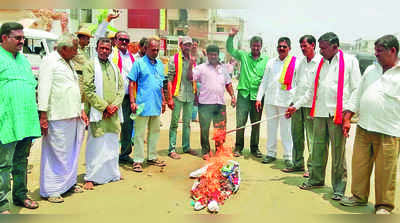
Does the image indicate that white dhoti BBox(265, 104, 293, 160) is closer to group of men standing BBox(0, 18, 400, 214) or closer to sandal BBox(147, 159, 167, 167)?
group of men standing BBox(0, 18, 400, 214)

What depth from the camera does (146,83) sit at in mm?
5051

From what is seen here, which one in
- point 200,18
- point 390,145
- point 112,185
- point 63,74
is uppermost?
point 200,18

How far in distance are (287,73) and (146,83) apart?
2.39m

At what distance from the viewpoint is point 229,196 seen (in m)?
4.13

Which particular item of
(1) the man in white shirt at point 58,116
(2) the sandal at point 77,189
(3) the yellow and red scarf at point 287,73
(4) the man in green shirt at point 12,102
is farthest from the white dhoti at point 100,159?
(3) the yellow and red scarf at point 287,73

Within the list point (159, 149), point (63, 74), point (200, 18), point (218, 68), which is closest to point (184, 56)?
point (218, 68)

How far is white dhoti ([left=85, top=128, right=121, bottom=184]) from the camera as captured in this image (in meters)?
4.46

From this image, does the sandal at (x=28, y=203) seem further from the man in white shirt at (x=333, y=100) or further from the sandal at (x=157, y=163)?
the man in white shirt at (x=333, y=100)

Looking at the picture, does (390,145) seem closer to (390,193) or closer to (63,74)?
(390,193)

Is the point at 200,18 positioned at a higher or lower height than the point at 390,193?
higher

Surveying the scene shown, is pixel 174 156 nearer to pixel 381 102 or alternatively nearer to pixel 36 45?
pixel 381 102

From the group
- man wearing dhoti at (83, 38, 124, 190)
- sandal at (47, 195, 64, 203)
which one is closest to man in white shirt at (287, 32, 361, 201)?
man wearing dhoti at (83, 38, 124, 190)

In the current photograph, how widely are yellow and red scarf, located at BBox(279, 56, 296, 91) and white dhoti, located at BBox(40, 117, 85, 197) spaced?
3.38m

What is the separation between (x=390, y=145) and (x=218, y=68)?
120 inches
